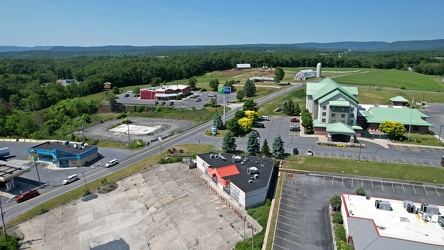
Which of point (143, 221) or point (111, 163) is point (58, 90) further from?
point (143, 221)

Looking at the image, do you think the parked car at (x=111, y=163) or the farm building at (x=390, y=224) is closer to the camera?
the farm building at (x=390, y=224)

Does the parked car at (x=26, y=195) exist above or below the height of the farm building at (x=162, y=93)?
below

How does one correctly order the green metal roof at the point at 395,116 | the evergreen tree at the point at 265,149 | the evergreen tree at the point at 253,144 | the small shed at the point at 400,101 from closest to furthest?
the evergreen tree at the point at 253,144, the evergreen tree at the point at 265,149, the green metal roof at the point at 395,116, the small shed at the point at 400,101

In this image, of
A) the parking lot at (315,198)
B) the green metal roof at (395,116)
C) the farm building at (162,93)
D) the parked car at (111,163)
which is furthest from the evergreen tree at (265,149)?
the farm building at (162,93)

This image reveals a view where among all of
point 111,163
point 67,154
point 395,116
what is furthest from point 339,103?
point 67,154

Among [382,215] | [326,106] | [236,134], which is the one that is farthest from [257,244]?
[326,106]

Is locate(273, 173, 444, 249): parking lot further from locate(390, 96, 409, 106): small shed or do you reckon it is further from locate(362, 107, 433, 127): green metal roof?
locate(390, 96, 409, 106): small shed

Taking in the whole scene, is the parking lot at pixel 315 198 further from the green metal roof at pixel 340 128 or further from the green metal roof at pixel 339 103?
the green metal roof at pixel 339 103
